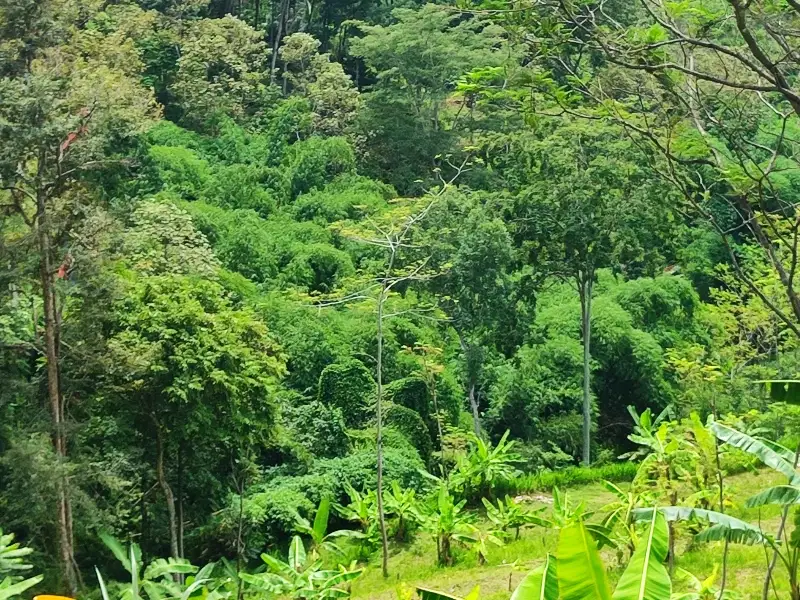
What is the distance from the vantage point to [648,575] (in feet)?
8.77

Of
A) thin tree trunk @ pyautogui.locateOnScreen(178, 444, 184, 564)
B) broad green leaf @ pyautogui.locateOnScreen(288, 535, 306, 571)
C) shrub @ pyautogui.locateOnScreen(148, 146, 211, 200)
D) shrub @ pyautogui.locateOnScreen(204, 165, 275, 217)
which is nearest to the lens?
broad green leaf @ pyautogui.locateOnScreen(288, 535, 306, 571)

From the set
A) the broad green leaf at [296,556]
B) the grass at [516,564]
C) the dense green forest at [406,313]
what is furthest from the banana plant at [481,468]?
the broad green leaf at [296,556]

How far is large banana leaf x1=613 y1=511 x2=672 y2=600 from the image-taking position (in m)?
2.63

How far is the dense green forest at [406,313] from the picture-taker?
4328mm

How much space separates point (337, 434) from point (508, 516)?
15.3 ft

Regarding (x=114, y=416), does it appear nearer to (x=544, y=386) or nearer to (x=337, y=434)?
(x=337, y=434)

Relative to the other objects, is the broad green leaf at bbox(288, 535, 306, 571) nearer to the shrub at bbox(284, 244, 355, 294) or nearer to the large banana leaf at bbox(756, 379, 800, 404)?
the large banana leaf at bbox(756, 379, 800, 404)

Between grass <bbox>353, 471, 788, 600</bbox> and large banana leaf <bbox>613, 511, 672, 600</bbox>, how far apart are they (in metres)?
2.59

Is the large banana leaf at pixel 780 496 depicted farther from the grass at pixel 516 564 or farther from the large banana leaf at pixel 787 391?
the grass at pixel 516 564

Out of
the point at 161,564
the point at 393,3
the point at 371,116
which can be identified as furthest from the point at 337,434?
the point at 393,3

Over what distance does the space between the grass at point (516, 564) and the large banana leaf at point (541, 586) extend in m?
2.52

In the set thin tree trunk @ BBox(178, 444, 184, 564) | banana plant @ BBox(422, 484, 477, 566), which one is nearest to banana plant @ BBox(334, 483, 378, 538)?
banana plant @ BBox(422, 484, 477, 566)

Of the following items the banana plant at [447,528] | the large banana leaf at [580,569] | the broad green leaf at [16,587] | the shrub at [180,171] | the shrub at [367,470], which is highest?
the shrub at [180,171]

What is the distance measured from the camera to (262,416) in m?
9.81
